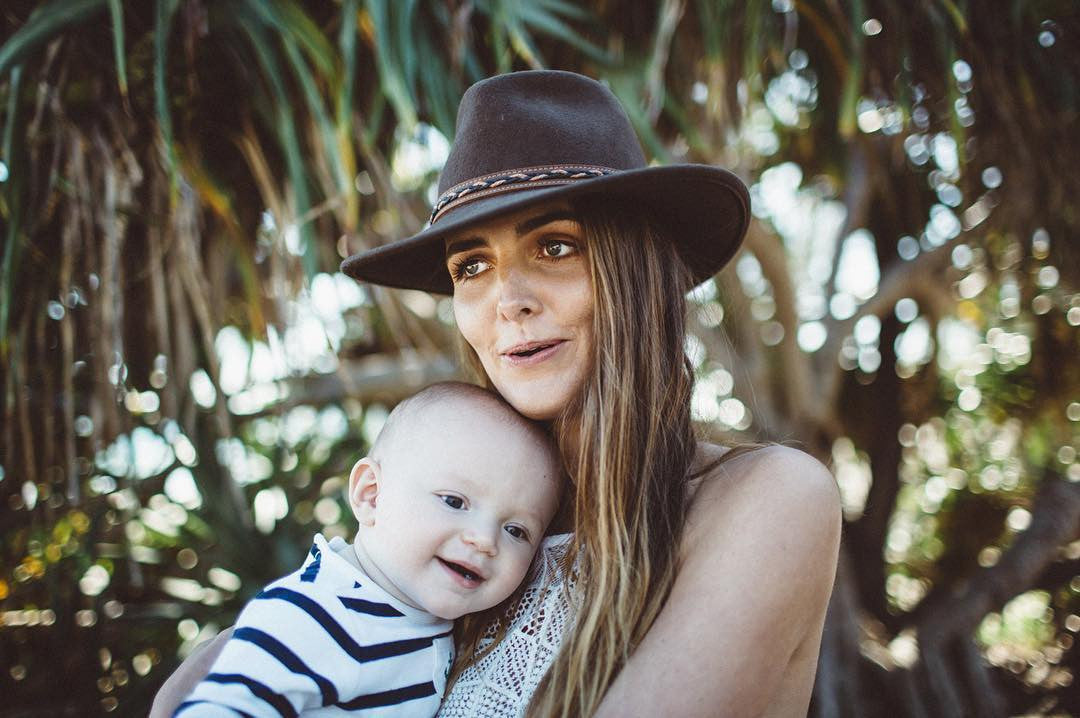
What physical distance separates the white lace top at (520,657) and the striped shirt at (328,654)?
0.06 metres

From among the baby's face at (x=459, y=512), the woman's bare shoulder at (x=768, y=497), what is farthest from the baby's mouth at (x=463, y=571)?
the woman's bare shoulder at (x=768, y=497)

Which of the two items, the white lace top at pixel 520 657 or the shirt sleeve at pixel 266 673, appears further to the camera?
the white lace top at pixel 520 657

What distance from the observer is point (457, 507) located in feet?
4.14

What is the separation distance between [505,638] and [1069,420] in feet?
11.5

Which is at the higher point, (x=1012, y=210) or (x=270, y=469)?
(x=1012, y=210)

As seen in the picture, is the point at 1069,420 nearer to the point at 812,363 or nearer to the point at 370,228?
the point at 812,363

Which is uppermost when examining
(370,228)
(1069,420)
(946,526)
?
(370,228)

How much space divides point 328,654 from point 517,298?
2.00ft

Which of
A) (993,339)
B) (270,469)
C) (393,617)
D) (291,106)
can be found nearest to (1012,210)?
(993,339)

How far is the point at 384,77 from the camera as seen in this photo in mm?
2150

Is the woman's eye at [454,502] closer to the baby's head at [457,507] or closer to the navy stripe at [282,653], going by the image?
the baby's head at [457,507]

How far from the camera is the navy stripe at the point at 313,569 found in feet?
3.93

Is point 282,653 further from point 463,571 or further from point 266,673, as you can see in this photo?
point 463,571

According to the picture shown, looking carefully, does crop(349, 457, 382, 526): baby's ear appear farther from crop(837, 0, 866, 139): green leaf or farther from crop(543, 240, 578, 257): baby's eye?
crop(837, 0, 866, 139): green leaf
